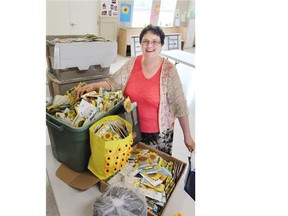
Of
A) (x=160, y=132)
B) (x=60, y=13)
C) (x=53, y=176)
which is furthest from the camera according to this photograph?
(x=60, y=13)

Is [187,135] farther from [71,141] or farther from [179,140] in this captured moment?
[179,140]

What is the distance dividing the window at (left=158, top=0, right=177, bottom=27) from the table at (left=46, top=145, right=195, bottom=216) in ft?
21.0

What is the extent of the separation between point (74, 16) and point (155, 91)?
3686 millimetres

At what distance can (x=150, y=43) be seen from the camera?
1.24 metres

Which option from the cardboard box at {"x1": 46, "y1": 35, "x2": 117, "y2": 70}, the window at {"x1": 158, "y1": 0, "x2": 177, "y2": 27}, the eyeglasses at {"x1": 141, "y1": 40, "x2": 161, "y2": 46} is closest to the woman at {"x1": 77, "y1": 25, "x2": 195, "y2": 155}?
the eyeglasses at {"x1": 141, "y1": 40, "x2": 161, "y2": 46}

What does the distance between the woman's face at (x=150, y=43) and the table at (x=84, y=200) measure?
70cm

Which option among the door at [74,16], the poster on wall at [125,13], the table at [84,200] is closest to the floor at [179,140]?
the table at [84,200]

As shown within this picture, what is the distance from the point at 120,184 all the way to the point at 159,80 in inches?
24.9
